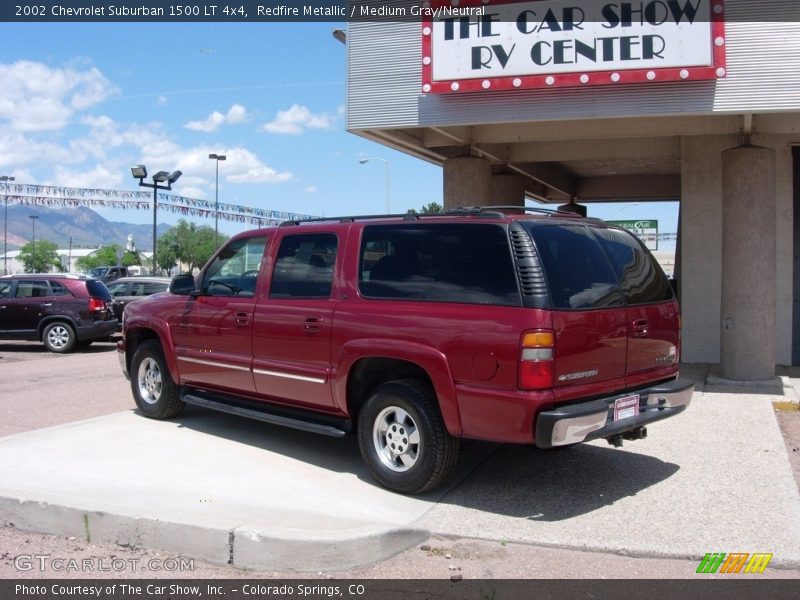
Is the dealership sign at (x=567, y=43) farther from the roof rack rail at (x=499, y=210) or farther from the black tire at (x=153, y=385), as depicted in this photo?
the black tire at (x=153, y=385)

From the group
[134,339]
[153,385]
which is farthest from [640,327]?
[134,339]

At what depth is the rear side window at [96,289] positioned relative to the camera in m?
16.7

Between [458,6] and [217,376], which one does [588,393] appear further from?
[458,6]

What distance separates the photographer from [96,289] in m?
16.8

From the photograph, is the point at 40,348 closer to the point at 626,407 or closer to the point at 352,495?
the point at 352,495

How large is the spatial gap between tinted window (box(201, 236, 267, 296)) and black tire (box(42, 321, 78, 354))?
410 inches

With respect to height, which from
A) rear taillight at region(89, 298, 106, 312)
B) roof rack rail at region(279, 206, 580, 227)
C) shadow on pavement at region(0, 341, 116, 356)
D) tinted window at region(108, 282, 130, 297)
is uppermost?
roof rack rail at region(279, 206, 580, 227)

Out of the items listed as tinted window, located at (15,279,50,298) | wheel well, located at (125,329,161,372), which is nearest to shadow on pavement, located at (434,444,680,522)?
wheel well, located at (125,329,161,372)

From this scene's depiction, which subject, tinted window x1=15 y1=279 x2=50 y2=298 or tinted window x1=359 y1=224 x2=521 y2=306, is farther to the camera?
tinted window x1=15 y1=279 x2=50 y2=298

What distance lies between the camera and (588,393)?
5.27 metres

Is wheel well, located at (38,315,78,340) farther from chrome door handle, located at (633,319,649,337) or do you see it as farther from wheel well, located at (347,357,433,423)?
chrome door handle, located at (633,319,649,337)

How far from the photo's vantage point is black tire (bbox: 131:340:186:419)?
7.93 m

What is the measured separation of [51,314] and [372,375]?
12.7 metres

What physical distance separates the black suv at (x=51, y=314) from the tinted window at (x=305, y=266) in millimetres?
11245
